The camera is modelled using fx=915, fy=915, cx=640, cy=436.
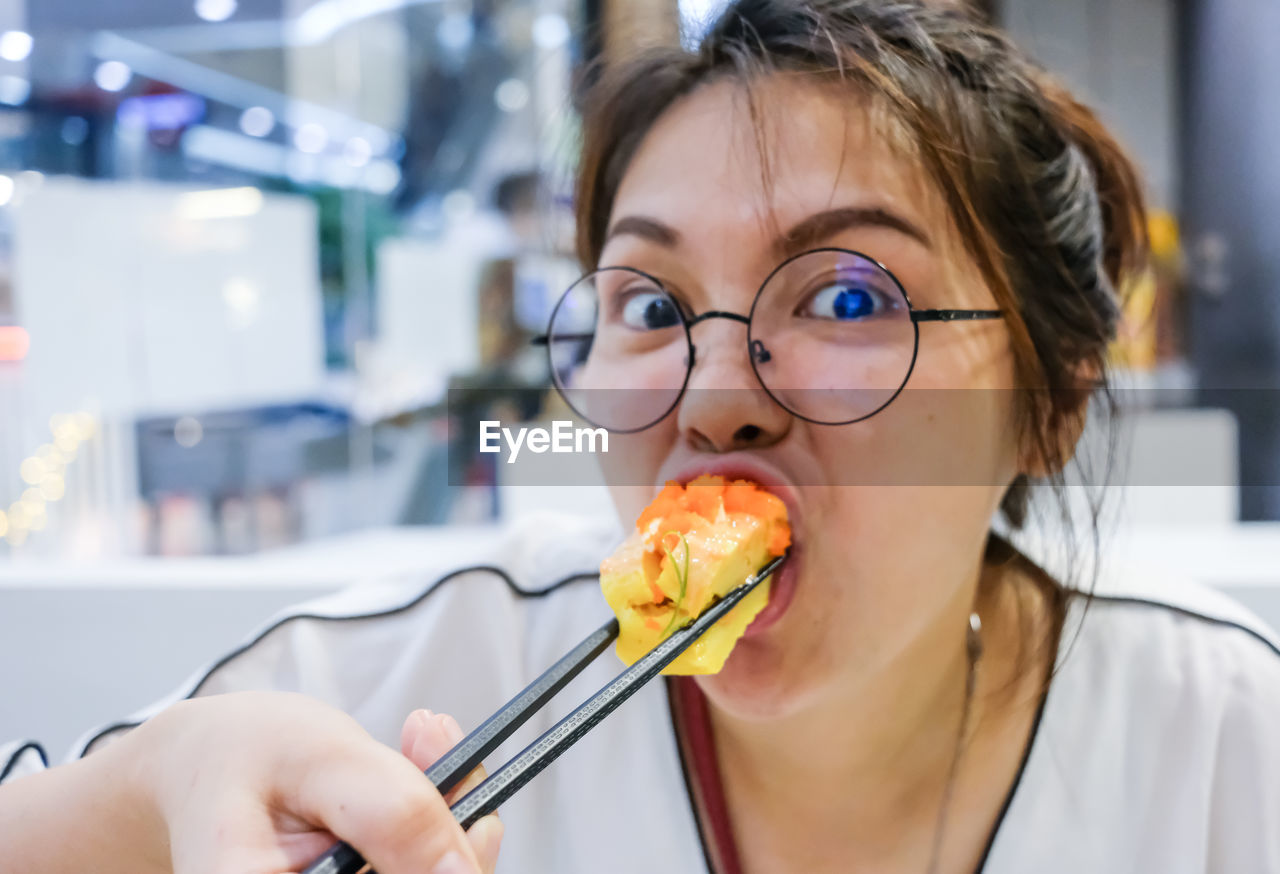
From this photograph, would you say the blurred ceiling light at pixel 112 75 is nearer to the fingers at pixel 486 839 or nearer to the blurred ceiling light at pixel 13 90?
the blurred ceiling light at pixel 13 90

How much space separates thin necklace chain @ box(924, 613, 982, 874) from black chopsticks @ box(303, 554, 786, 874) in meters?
0.52

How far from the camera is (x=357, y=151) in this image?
3.63 m

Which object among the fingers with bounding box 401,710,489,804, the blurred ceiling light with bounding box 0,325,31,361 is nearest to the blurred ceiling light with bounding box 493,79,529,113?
the blurred ceiling light with bounding box 0,325,31,361

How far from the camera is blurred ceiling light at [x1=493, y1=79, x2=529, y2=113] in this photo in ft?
11.8

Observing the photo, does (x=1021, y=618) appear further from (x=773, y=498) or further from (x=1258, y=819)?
(x=773, y=498)

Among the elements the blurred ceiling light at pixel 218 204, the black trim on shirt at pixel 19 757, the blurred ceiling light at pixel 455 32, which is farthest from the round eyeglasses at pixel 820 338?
the blurred ceiling light at pixel 455 32

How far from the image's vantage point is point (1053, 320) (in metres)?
0.93

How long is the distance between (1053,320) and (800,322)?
30 cm

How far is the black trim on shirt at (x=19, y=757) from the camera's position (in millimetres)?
833

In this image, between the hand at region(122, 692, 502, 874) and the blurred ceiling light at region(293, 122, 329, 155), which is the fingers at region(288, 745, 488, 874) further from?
the blurred ceiling light at region(293, 122, 329, 155)

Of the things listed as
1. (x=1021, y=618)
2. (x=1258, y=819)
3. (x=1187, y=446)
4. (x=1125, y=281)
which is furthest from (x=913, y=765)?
(x=1187, y=446)

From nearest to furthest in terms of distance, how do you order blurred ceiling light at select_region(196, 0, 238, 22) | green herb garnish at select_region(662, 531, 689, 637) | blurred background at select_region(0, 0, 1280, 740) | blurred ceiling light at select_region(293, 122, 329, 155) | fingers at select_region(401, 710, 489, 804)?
fingers at select_region(401, 710, 489, 804) → green herb garnish at select_region(662, 531, 689, 637) → blurred background at select_region(0, 0, 1280, 740) → blurred ceiling light at select_region(196, 0, 238, 22) → blurred ceiling light at select_region(293, 122, 329, 155)

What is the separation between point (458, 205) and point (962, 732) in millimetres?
3063

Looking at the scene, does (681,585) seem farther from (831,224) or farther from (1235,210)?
(1235,210)
